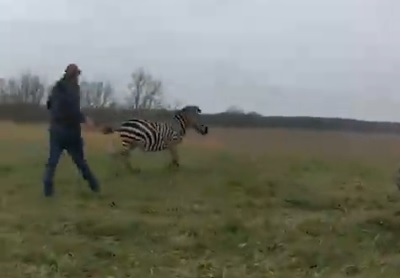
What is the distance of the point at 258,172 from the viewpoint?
13852 mm

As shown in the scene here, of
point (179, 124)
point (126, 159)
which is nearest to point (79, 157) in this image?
point (126, 159)

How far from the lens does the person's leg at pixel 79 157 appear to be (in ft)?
31.3

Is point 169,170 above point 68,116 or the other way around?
the other way around

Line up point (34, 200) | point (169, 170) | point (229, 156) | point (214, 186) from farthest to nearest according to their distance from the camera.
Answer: point (229, 156) < point (169, 170) < point (214, 186) < point (34, 200)

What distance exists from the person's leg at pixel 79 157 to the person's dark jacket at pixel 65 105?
0.21 m

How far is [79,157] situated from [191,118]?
5.88 m

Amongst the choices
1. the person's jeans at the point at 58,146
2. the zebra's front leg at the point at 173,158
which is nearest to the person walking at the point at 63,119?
the person's jeans at the point at 58,146

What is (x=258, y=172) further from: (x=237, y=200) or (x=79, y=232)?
(x=79, y=232)

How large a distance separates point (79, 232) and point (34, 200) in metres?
2.07

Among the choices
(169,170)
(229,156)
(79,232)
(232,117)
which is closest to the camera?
(79,232)

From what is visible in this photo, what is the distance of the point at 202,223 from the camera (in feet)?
25.0

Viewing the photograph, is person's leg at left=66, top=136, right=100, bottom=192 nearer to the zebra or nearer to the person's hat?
the person's hat

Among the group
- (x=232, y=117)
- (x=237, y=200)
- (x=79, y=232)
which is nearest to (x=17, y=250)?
(x=79, y=232)

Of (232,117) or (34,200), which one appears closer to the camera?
(34,200)
